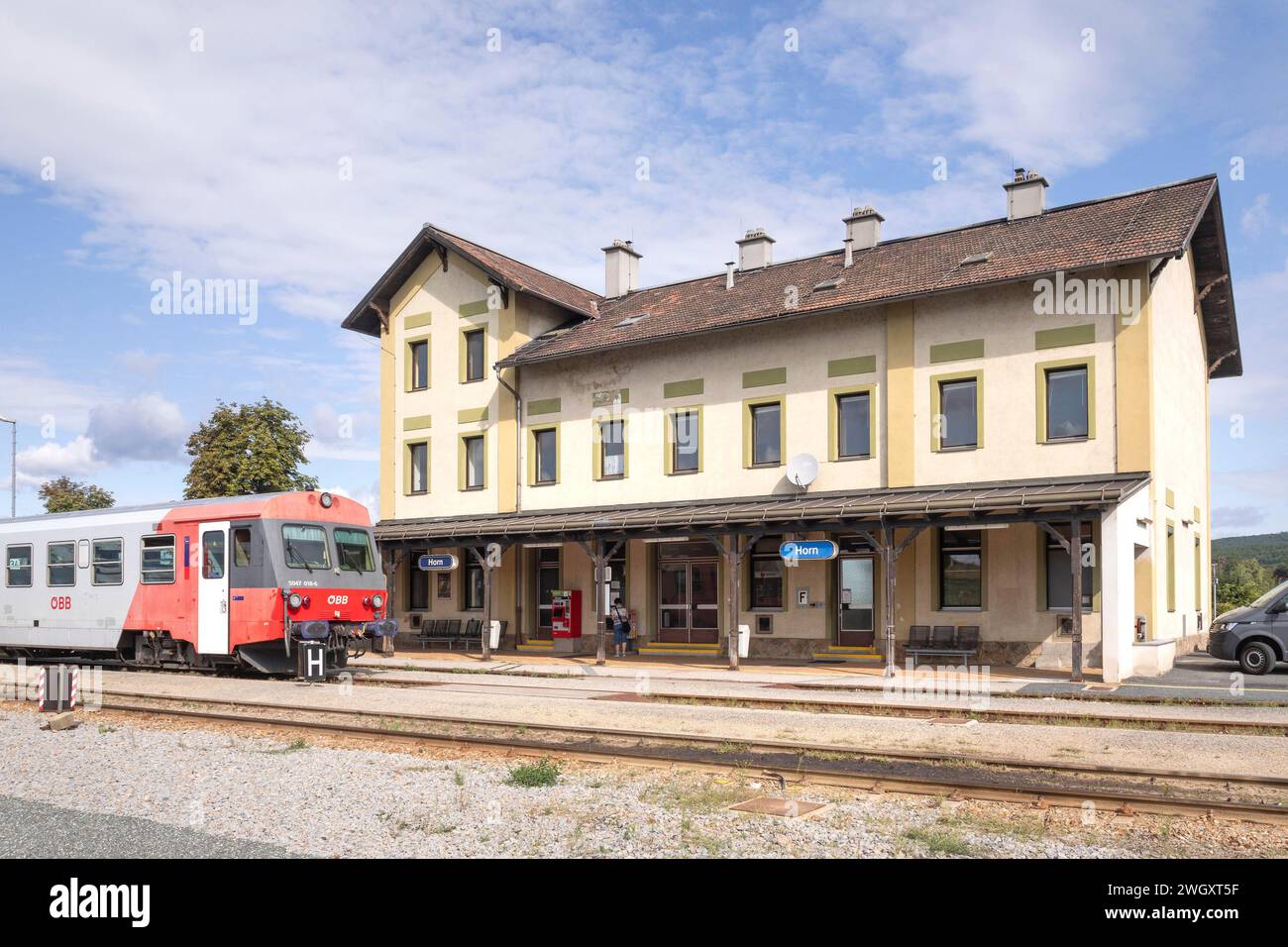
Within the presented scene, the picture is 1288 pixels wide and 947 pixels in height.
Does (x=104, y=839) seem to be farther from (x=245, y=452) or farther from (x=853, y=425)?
(x=245, y=452)

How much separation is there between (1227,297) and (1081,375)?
27.4 ft

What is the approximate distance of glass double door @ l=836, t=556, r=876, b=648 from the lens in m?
21.9

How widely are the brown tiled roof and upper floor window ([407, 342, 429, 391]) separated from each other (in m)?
3.66

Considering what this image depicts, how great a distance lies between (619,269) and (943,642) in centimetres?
1515

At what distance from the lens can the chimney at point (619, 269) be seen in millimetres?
30688

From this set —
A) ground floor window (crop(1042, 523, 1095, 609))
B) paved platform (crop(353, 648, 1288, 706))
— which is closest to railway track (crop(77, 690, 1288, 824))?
paved platform (crop(353, 648, 1288, 706))

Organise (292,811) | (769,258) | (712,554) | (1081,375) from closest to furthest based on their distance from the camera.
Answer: (292,811)
(1081,375)
(712,554)
(769,258)

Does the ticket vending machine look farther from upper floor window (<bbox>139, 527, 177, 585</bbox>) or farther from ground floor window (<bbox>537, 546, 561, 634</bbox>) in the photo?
upper floor window (<bbox>139, 527, 177, 585</bbox>)

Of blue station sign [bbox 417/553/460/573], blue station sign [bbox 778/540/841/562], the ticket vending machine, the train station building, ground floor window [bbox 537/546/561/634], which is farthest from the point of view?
ground floor window [bbox 537/546/561/634]

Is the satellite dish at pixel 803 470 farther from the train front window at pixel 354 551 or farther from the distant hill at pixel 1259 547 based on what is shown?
the distant hill at pixel 1259 547

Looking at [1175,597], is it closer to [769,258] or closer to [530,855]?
[769,258]

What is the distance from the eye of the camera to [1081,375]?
19.6 meters

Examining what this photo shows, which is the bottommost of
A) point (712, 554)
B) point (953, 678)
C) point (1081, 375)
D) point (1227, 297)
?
point (953, 678)
